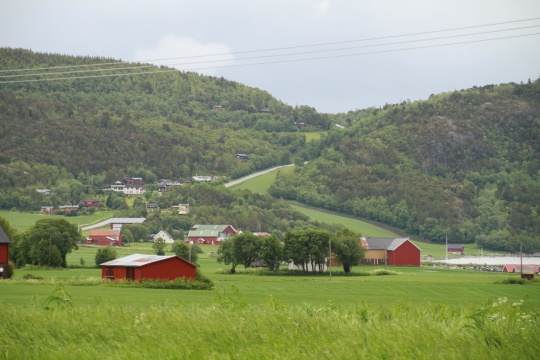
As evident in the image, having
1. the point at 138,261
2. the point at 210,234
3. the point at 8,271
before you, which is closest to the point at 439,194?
the point at 210,234

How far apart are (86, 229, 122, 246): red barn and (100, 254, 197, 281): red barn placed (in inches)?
2305

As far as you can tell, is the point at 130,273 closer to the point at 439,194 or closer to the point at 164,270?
the point at 164,270

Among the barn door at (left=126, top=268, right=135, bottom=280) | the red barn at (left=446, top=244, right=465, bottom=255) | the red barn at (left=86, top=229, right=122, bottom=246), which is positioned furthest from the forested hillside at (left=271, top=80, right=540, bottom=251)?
the barn door at (left=126, top=268, right=135, bottom=280)

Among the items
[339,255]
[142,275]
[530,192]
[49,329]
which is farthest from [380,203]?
[49,329]

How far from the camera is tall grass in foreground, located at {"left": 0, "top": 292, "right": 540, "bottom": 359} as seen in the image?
13.5 m

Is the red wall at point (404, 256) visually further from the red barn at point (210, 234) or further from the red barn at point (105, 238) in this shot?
the red barn at point (105, 238)

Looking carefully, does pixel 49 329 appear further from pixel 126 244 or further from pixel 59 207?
pixel 59 207

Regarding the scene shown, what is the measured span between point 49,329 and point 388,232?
5295 inches

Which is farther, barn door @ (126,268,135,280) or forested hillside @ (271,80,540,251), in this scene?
forested hillside @ (271,80,540,251)

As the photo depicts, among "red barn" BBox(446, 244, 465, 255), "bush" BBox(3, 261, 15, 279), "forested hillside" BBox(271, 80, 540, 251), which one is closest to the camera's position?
"bush" BBox(3, 261, 15, 279)

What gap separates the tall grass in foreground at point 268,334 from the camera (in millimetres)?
13484

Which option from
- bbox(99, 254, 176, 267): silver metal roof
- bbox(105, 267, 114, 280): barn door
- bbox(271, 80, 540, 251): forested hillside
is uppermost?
bbox(271, 80, 540, 251): forested hillside

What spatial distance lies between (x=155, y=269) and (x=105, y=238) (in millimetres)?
62414

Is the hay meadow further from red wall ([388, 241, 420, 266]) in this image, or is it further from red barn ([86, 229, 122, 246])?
red barn ([86, 229, 122, 246])
